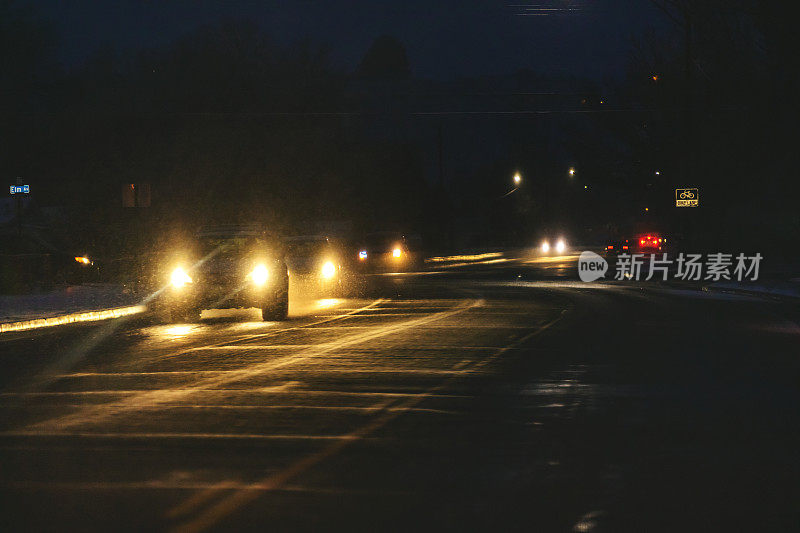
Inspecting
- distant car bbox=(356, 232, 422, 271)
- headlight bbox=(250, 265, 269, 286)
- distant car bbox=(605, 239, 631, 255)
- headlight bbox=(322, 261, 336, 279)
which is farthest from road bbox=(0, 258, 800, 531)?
distant car bbox=(605, 239, 631, 255)

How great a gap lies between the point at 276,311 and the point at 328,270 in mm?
9474

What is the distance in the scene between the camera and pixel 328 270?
108 ft

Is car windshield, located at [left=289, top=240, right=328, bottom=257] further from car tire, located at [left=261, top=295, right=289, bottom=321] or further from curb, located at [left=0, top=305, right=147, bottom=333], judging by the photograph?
car tire, located at [left=261, top=295, right=289, bottom=321]

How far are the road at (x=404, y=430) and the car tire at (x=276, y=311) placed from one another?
319 centimetres

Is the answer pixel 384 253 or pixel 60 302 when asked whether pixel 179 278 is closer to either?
pixel 60 302

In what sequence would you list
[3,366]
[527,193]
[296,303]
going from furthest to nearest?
[527,193], [296,303], [3,366]

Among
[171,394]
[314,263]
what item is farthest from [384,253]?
[171,394]

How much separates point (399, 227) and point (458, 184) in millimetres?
105791

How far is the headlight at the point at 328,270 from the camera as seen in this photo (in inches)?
1298

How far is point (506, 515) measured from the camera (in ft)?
22.4

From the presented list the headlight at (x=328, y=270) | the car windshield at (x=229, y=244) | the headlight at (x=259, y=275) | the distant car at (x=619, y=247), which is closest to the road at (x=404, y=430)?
the headlight at (x=259, y=275)

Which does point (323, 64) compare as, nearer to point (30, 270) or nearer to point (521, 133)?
point (30, 270)

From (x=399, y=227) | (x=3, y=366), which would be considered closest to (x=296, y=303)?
(x=3, y=366)

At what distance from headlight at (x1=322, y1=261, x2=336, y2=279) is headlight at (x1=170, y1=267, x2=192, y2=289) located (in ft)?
32.5
